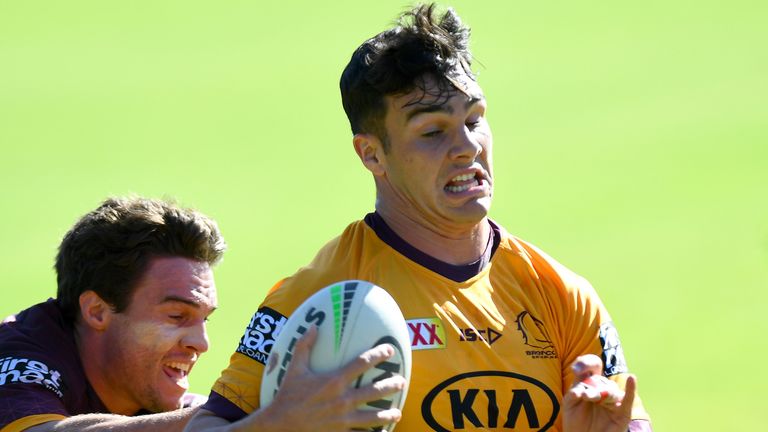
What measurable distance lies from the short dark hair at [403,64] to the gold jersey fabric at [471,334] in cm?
35

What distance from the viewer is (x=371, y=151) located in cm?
380

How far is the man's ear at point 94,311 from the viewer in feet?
16.3

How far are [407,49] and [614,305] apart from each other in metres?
6.32

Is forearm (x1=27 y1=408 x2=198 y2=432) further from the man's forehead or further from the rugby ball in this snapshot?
the man's forehead

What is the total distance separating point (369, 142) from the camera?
12.4 ft

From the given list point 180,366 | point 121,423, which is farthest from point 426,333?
point 180,366

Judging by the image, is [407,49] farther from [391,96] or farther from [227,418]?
[227,418]

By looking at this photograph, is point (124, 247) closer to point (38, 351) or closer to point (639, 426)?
point (38, 351)

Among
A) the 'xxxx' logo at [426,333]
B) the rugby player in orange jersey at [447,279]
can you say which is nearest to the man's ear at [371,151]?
the rugby player in orange jersey at [447,279]

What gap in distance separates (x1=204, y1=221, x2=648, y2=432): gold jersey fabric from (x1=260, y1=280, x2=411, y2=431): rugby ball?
0.59 ft

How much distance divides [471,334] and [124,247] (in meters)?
1.94

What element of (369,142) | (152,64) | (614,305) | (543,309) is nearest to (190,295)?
(369,142)

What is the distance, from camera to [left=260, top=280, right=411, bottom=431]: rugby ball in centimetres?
319

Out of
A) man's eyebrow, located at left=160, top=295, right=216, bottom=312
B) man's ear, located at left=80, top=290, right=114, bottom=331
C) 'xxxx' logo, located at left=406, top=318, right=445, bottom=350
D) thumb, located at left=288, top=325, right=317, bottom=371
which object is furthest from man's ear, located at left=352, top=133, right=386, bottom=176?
man's ear, located at left=80, top=290, right=114, bottom=331
